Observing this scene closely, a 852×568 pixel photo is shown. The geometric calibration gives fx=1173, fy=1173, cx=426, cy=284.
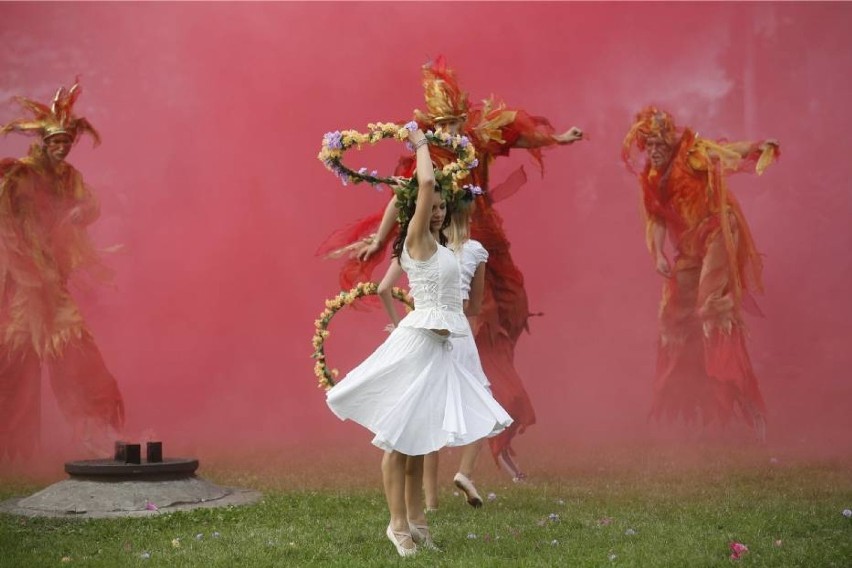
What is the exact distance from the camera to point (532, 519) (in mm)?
6156

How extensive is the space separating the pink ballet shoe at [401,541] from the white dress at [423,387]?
0.40 metres

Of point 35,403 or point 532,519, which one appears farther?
point 35,403

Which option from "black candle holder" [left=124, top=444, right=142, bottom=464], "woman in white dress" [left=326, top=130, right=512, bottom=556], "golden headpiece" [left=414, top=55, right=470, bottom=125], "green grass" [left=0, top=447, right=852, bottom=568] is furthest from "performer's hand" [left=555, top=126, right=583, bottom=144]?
"black candle holder" [left=124, top=444, right=142, bottom=464]

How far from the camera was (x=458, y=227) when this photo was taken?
5.51 meters

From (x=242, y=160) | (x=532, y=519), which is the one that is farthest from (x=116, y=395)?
(x=532, y=519)

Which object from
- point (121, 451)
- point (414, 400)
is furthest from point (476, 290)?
point (121, 451)

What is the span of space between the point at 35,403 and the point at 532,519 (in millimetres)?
4435

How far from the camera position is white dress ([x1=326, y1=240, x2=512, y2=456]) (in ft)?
16.4

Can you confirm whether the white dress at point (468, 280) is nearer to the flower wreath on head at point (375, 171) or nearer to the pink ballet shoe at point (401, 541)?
the flower wreath on head at point (375, 171)

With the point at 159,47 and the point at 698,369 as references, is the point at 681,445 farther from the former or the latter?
the point at 159,47

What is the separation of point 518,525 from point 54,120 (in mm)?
4875

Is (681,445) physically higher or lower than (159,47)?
lower

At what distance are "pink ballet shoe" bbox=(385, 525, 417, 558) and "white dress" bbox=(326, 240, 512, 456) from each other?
15.7 inches

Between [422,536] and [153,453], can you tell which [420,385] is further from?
[153,453]
